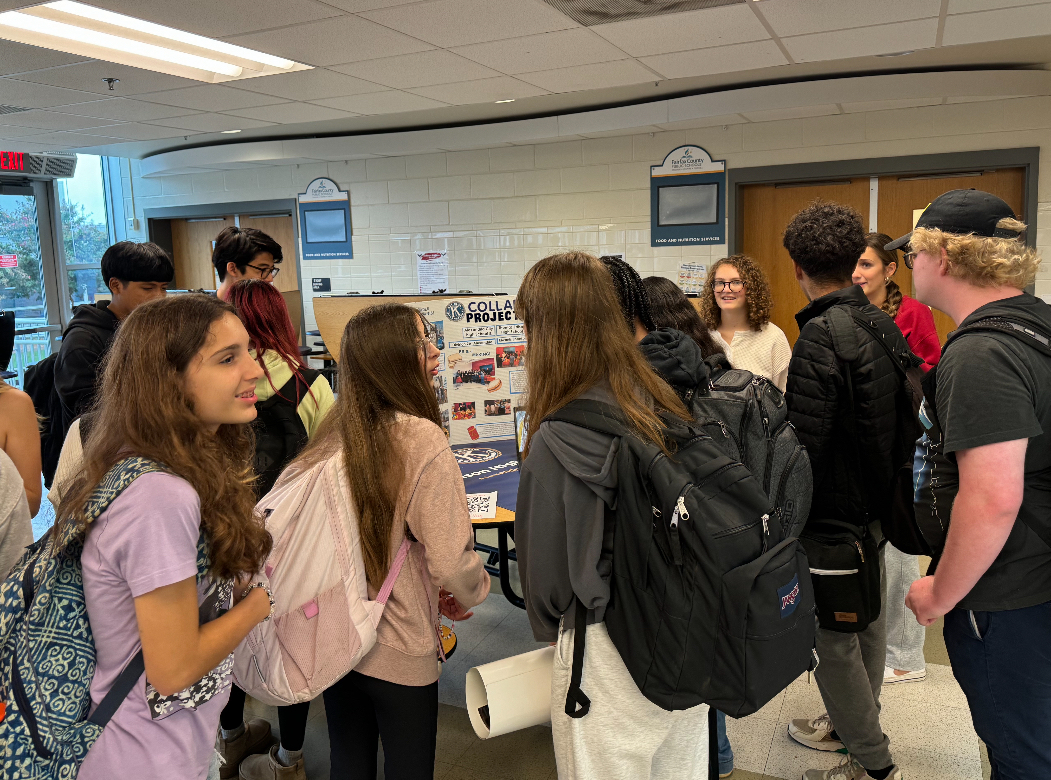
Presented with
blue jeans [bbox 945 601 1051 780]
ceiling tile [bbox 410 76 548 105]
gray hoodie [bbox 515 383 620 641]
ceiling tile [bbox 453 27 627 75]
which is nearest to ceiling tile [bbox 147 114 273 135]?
ceiling tile [bbox 410 76 548 105]

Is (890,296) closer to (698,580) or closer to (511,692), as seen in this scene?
(698,580)

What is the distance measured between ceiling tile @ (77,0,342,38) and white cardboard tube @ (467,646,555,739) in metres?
2.58

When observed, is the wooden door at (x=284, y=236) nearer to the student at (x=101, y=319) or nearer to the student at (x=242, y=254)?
the student at (x=242, y=254)

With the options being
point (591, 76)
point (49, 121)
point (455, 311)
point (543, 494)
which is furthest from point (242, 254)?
point (49, 121)

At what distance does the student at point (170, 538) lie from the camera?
111 cm

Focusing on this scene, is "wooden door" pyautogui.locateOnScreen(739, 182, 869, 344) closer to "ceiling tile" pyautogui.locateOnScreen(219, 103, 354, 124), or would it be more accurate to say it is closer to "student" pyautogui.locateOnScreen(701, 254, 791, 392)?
"student" pyautogui.locateOnScreen(701, 254, 791, 392)

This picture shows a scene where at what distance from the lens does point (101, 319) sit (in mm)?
2652

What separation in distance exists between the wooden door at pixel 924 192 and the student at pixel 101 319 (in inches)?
176

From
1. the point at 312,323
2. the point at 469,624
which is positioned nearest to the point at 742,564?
the point at 469,624

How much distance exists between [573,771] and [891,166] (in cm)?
500

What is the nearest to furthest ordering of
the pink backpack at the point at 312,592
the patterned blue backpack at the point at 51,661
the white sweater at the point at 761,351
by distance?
the patterned blue backpack at the point at 51,661 < the pink backpack at the point at 312,592 < the white sweater at the point at 761,351

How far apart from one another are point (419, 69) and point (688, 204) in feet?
8.37

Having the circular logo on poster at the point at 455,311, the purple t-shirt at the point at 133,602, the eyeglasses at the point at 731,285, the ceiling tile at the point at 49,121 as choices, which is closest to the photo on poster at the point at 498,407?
the circular logo on poster at the point at 455,311

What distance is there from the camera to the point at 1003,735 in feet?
4.72
